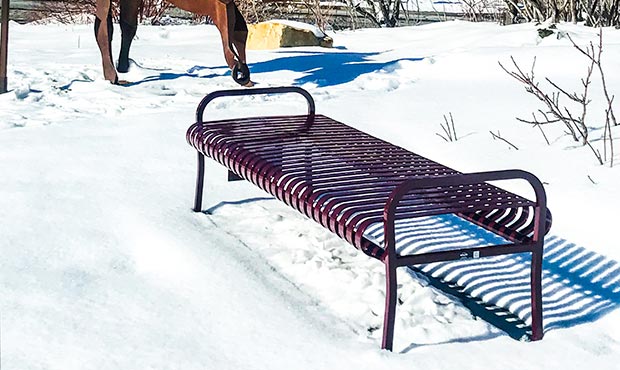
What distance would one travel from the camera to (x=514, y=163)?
205 inches

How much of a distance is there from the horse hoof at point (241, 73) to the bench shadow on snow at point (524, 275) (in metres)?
3.41

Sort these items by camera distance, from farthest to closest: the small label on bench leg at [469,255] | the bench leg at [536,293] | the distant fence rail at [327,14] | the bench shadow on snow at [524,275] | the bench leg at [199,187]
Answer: the distant fence rail at [327,14]
the bench leg at [199,187]
the bench shadow on snow at [524,275]
the bench leg at [536,293]
the small label on bench leg at [469,255]

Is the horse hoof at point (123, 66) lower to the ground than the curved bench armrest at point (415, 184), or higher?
lower

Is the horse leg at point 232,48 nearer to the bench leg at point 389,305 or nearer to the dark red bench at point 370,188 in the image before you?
the dark red bench at point 370,188

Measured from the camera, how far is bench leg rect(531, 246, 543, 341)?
322 centimetres

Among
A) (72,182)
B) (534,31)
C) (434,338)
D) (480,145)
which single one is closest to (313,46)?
(534,31)

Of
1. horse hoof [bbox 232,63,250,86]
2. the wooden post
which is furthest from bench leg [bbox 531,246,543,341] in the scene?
the wooden post

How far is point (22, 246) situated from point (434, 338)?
162 cm

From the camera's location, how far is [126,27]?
8.38 m

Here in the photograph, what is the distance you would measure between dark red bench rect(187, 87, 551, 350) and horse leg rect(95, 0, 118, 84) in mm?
3284

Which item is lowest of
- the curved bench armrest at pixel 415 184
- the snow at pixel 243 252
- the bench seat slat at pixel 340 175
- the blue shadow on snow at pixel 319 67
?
the snow at pixel 243 252

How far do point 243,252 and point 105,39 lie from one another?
13.4 feet

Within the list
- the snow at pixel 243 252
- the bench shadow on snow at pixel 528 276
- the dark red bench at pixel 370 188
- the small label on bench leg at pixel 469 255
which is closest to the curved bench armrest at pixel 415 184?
the dark red bench at pixel 370 188

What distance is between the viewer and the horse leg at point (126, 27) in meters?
8.34
